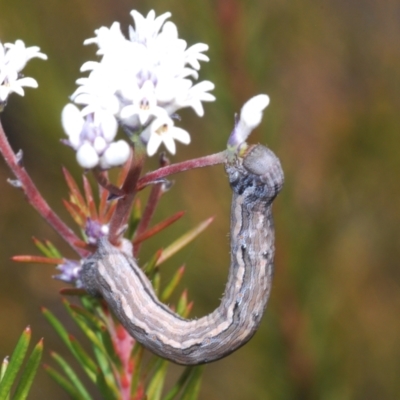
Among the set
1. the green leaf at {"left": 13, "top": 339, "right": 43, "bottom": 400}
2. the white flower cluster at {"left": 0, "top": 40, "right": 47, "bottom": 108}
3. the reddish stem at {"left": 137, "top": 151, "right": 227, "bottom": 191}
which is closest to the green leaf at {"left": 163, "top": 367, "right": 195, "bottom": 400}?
the green leaf at {"left": 13, "top": 339, "right": 43, "bottom": 400}

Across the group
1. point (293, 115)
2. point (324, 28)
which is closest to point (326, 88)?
point (293, 115)

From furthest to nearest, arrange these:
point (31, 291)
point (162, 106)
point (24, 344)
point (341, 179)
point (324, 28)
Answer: point (31, 291) → point (324, 28) → point (341, 179) → point (162, 106) → point (24, 344)

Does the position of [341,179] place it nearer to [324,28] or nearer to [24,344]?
[324,28]

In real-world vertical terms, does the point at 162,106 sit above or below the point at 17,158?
above

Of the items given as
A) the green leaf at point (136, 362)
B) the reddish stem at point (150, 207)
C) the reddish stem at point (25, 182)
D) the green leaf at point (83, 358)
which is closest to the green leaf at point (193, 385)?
the green leaf at point (136, 362)

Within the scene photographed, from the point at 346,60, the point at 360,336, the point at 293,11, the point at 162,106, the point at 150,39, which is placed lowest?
the point at 360,336

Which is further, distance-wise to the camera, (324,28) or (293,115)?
(293,115)

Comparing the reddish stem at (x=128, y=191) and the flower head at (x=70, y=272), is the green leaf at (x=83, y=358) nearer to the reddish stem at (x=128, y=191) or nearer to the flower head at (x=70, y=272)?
the flower head at (x=70, y=272)

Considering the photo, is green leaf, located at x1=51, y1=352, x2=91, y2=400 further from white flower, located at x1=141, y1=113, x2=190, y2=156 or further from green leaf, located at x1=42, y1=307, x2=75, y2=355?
white flower, located at x1=141, y1=113, x2=190, y2=156

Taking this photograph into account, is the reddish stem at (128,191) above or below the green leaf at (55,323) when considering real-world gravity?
above
